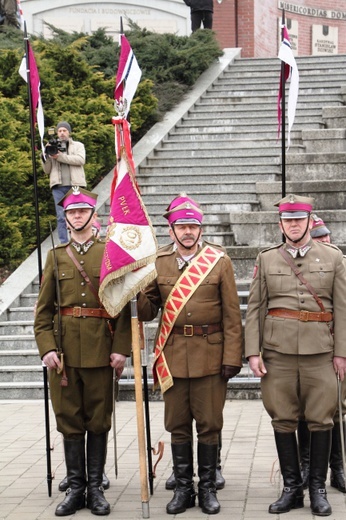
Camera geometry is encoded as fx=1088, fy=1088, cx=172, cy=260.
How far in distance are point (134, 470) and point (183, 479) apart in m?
1.21

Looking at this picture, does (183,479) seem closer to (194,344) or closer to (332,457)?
(194,344)

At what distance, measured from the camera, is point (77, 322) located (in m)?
7.23

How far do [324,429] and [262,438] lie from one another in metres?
2.24

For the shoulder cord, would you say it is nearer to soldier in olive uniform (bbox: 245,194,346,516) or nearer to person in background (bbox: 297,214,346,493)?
soldier in olive uniform (bbox: 245,194,346,516)

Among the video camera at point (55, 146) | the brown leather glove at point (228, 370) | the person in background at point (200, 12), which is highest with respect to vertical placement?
the person in background at point (200, 12)

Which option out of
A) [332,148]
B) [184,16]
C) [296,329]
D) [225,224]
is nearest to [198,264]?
[296,329]

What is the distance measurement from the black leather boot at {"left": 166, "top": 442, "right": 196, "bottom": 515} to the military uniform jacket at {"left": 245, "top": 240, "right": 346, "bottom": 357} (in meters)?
0.77

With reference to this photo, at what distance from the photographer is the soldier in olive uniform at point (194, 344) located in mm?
7098

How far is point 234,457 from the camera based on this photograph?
27.9 feet

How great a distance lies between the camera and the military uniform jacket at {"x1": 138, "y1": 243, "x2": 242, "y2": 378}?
7117 mm

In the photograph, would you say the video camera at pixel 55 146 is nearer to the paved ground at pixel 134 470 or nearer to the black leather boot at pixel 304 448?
the paved ground at pixel 134 470

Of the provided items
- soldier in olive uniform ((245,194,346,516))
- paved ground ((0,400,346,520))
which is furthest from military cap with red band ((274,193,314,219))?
paved ground ((0,400,346,520))

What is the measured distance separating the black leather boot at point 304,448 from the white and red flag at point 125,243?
1492 millimetres

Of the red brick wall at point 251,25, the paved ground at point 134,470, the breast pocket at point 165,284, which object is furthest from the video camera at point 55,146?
the red brick wall at point 251,25
